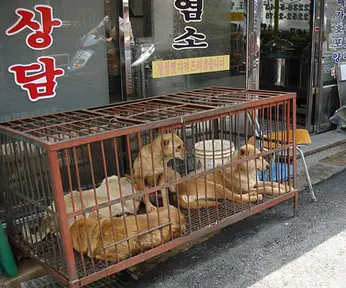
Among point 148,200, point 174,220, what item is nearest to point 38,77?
point 148,200

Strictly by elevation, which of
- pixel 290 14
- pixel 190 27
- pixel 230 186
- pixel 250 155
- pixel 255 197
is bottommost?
pixel 255 197

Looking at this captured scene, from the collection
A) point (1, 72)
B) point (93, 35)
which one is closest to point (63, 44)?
point (93, 35)

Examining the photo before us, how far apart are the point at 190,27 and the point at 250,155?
2.04 m

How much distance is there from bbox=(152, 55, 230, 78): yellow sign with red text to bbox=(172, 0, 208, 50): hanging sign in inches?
6.5

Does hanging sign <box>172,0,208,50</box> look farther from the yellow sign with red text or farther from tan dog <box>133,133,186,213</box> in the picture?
tan dog <box>133,133,186,213</box>

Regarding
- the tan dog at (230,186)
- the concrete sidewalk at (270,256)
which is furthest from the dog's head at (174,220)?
the concrete sidewalk at (270,256)

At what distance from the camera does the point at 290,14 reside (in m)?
7.66

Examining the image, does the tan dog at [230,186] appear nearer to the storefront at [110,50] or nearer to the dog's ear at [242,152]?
the dog's ear at [242,152]

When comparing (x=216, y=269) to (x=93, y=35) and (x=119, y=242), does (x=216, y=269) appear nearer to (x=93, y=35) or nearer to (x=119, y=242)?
(x=119, y=242)

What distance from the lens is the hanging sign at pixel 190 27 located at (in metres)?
4.95

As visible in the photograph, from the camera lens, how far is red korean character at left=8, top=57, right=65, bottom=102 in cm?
386

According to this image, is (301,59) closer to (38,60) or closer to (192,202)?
(192,202)

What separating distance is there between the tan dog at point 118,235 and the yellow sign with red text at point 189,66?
2.09 m

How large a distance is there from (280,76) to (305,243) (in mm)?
4535
